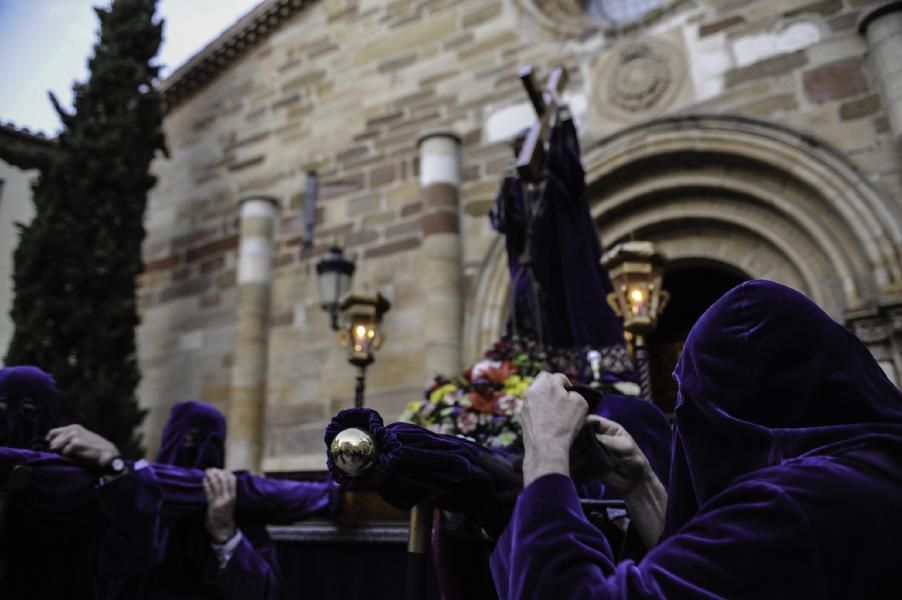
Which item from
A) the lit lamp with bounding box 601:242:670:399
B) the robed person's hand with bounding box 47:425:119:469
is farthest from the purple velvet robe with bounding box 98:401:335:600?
the lit lamp with bounding box 601:242:670:399

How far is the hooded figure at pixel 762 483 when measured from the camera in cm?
95

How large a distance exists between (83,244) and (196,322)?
1.55 m

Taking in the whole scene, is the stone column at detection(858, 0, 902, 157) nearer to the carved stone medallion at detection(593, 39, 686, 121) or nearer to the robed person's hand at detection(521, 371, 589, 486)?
the carved stone medallion at detection(593, 39, 686, 121)

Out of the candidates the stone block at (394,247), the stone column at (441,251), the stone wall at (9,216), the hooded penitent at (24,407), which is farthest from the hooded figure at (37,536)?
the stone wall at (9,216)

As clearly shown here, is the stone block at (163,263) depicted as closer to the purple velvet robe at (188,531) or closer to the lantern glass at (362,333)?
the lantern glass at (362,333)

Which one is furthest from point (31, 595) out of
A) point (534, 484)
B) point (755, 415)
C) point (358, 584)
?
point (755, 415)

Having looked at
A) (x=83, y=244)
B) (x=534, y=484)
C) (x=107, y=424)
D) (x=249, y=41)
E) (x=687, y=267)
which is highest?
(x=249, y=41)

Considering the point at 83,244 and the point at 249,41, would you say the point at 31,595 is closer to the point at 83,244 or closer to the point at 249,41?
the point at 83,244

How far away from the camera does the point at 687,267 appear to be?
6.27 meters

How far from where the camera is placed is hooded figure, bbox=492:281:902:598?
95 centimetres

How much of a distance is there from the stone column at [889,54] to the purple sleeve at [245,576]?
488 centimetres

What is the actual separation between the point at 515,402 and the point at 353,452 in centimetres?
157

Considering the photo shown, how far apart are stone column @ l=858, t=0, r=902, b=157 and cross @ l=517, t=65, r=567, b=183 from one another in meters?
2.43

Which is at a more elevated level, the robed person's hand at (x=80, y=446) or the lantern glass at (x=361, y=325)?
the lantern glass at (x=361, y=325)
